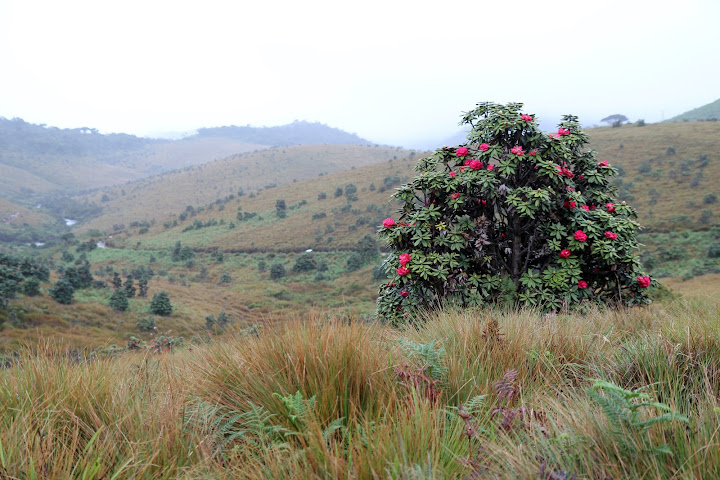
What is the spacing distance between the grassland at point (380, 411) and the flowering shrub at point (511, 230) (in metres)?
2.50

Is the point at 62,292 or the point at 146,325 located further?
the point at 62,292

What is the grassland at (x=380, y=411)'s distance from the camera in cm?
155

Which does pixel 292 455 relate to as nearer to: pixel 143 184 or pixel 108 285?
pixel 108 285

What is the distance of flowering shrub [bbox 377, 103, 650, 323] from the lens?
19.0 ft

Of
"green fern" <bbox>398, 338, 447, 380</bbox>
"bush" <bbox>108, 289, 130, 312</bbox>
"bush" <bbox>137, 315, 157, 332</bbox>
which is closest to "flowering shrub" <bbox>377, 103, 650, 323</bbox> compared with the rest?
"green fern" <bbox>398, 338, 447, 380</bbox>

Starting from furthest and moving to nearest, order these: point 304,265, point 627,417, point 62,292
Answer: point 304,265, point 62,292, point 627,417

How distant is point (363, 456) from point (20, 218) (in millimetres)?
135323

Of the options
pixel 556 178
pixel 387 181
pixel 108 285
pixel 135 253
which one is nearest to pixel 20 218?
pixel 135 253

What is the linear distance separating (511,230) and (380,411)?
16.3 ft

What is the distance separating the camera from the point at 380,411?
2053 mm

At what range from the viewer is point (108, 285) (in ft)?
123

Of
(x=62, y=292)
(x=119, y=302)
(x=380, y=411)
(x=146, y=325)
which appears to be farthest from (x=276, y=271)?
(x=380, y=411)

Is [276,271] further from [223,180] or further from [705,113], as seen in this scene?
[705,113]

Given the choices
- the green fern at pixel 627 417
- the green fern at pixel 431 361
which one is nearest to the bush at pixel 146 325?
the green fern at pixel 431 361
